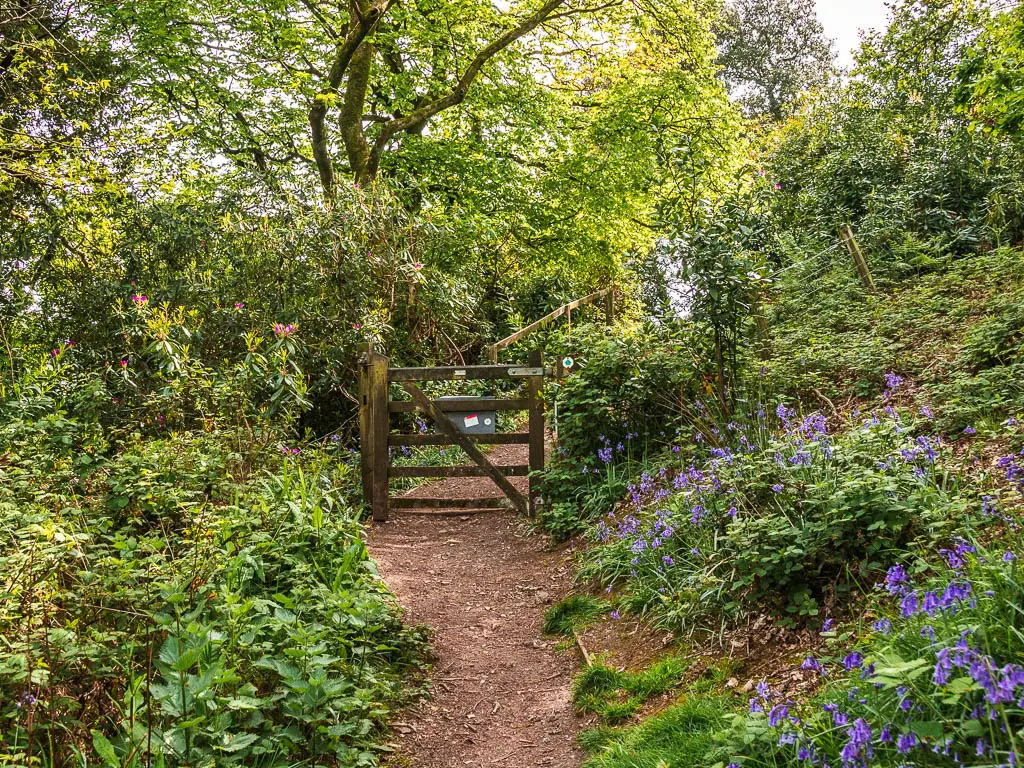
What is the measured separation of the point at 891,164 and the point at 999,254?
5.30m

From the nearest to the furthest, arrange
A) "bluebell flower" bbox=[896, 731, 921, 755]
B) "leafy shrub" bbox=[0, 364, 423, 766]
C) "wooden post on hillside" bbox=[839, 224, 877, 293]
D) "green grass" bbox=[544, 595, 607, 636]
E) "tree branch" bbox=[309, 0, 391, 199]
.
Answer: "bluebell flower" bbox=[896, 731, 921, 755]
"leafy shrub" bbox=[0, 364, 423, 766]
"green grass" bbox=[544, 595, 607, 636]
"wooden post on hillside" bbox=[839, 224, 877, 293]
"tree branch" bbox=[309, 0, 391, 199]

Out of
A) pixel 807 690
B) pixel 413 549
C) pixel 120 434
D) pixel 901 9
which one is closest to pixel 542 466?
pixel 413 549

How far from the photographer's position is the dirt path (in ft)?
13.1

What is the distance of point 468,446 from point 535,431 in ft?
2.73

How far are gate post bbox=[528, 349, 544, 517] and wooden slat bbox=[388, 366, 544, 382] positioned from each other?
23cm

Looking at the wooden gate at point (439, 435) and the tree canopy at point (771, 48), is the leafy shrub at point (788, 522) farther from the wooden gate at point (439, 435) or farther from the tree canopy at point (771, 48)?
the tree canopy at point (771, 48)

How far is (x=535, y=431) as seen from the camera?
847cm

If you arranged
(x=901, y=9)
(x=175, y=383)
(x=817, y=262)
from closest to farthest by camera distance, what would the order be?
(x=175, y=383), (x=817, y=262), (x=901, y=9)

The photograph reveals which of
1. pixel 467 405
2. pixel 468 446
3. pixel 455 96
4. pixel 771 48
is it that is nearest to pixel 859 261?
pixel 467 405

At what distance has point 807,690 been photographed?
3.21m

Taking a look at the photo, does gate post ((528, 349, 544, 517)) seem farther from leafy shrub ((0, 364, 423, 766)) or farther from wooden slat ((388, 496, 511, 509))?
leafy shrub ((0, 364, 423, 766))

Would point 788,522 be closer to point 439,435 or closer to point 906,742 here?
point 906,742

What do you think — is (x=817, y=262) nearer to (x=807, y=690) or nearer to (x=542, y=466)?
(x=542, y=466)

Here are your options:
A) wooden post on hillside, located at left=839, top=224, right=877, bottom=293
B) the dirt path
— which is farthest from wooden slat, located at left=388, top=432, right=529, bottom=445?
wooden post on hillside, located at left=839, top=224, right=877, bottom=293
